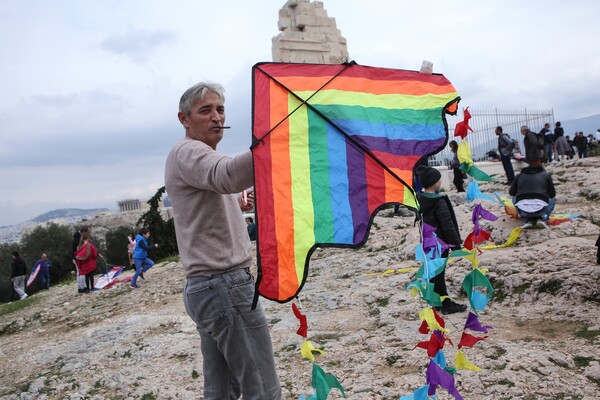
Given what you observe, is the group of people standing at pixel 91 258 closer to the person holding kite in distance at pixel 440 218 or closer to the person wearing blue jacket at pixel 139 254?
the person wearing blue jacket at pixel 139 254

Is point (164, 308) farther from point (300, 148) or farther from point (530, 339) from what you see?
point (300, 148)

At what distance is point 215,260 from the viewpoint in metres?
2.33

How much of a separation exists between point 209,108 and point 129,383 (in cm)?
375

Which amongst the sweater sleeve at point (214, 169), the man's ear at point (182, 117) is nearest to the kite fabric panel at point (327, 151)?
the sweater sleeve at point (214, 169)

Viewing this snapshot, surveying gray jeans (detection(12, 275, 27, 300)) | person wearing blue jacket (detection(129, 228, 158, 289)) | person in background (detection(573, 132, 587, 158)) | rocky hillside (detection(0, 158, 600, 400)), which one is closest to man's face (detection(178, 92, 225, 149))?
rocky hillside (detection(0, 158, 600, 400))

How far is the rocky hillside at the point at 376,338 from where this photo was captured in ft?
12.8

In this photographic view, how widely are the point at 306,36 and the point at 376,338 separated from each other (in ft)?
49.1

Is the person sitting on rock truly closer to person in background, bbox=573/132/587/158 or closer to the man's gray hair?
the man's gray hair

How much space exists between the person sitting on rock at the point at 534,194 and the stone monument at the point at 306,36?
11145 millimetres

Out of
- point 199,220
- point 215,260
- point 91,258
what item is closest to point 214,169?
point 199,220

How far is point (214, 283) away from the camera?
2311 millimetres

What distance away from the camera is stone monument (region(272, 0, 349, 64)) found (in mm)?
17688

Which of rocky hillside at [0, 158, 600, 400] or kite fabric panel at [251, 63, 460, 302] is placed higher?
kite fabric panel at [251, 63, 460, 302]

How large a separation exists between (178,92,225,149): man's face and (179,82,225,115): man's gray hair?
0.02 meters
